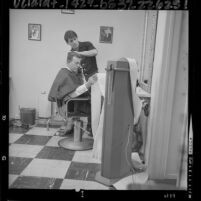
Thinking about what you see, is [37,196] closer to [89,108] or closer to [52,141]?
[52,141]

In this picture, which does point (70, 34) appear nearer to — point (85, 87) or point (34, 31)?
point (34, 31)

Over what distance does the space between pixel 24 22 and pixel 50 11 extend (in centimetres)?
11

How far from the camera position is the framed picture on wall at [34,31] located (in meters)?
0.90

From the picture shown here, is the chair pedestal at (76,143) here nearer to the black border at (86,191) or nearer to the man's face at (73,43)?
the black border at (86,191)

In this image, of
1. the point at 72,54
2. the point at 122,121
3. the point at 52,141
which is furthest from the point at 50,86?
the point at 122,121

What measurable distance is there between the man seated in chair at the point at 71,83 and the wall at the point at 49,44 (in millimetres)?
40

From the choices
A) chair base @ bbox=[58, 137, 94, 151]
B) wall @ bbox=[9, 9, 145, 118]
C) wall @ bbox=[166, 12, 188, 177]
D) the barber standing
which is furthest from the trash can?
wall @ bbox=[166, 12, 188, 177]

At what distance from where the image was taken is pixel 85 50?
3.21ft

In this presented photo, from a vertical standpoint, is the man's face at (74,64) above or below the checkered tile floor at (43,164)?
above

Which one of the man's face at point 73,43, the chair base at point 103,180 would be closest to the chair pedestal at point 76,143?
the chair base at point 103,180

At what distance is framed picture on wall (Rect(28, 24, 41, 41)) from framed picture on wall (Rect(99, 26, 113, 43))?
0.82ft

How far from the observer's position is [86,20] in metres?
0.90
